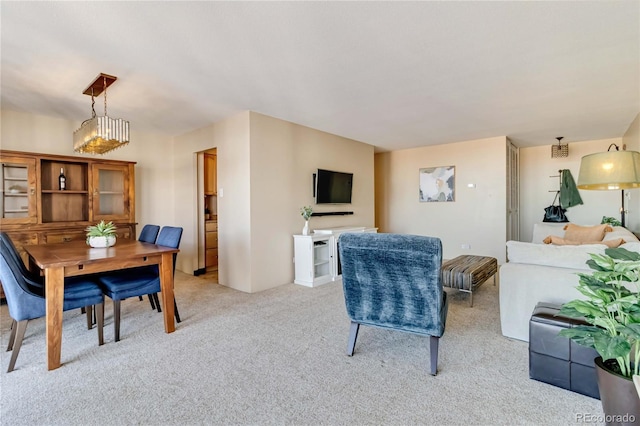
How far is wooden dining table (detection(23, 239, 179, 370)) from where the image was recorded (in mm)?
2174

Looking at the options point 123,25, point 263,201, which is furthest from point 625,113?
point 123,25

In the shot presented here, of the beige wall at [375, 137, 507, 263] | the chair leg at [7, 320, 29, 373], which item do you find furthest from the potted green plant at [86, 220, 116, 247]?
the beige wall at [375, 137, 507, 263]

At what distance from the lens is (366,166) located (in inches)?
248

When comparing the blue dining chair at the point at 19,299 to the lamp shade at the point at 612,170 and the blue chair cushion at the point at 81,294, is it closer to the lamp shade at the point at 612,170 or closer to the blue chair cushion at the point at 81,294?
the blue chair cushion at the point at 81,294

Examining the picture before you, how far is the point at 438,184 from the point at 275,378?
5570mm

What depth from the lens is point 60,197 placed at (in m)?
4.33

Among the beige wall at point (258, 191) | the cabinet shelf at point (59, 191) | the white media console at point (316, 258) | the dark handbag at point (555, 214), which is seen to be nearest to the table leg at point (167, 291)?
the beige wall at point (258, 191)

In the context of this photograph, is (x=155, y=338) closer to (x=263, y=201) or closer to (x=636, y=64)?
(x=263, y=201)

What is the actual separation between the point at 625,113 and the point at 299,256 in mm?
5002

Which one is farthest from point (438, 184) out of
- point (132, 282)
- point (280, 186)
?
point (132, 282)

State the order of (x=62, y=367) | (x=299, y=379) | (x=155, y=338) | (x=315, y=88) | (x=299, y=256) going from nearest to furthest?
1. (x=299, y=379)
2. (x=62, y=367)
3. (x=155, y=338)
4. (x=315, y=88)
5. (x=299, y=256)

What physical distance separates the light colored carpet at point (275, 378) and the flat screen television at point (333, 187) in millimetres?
2431

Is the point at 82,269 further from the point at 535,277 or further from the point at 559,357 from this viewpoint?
the point at 535,277

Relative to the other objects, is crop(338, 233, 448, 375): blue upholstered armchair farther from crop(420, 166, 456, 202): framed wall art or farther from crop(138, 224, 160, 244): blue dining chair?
crop(420, 166, 456, 202): framed wall art
